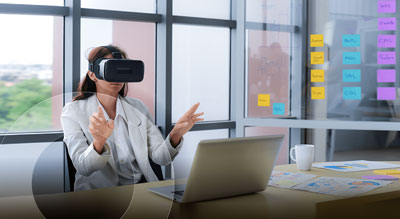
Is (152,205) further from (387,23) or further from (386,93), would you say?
(387,23)

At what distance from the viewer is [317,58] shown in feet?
12.6

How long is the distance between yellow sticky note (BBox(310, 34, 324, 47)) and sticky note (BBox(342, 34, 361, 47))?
17cm

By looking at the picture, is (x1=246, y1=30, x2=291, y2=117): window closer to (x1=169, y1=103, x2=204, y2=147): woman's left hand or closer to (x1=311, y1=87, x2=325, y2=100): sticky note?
(x1=311, y1=87, x2=325, y2=100): sticky note

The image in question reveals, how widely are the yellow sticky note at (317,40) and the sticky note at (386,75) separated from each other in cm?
49

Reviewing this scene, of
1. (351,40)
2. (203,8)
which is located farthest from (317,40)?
(203,8)

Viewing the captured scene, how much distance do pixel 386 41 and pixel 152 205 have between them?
268 centimetres

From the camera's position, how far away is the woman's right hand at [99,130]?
1285 millimetres

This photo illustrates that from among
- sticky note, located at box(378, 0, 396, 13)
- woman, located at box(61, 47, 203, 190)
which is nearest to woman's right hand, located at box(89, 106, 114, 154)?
woman, located at box(61, 47, 203, 190)

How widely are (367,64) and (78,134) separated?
2.79 metres

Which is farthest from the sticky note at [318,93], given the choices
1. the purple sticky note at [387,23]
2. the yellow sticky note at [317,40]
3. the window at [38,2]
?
the window at [38,2]

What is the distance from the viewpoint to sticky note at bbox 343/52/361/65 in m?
3.64

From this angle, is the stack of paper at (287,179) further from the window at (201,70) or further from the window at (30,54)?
the window at (201,70)

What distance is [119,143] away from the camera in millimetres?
1356

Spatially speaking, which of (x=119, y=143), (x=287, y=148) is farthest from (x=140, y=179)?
(x=287, y=148)
